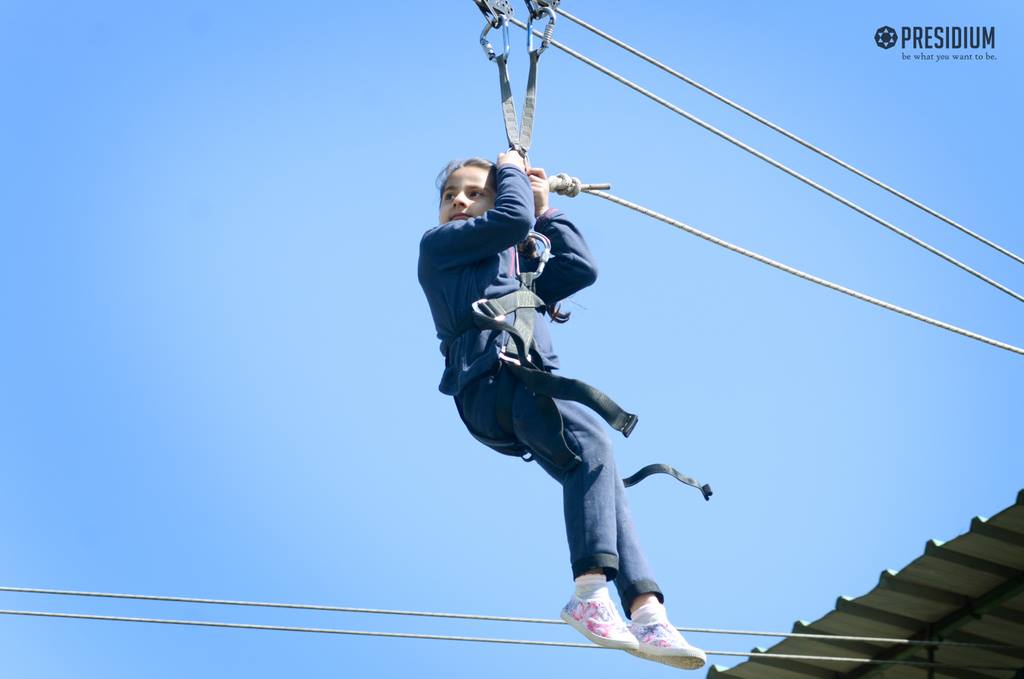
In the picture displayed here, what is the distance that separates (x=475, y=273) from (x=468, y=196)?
0.33 metres

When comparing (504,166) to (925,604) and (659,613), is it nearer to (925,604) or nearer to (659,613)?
(659,613)

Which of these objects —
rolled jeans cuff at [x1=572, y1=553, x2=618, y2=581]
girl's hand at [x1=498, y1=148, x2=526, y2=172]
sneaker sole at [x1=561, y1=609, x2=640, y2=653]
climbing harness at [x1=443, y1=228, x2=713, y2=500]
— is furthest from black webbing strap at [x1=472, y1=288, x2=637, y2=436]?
sneaker sole at [x1=561, y1=609, x2=640, y2=653]

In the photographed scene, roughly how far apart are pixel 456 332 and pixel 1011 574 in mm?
4187

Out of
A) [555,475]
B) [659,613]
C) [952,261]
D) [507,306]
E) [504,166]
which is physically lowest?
[659,613]

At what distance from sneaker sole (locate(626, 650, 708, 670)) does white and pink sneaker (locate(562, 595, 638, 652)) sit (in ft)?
0.21

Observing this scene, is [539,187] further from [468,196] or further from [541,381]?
[541,381]

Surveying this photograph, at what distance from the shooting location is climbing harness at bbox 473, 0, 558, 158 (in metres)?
6.16

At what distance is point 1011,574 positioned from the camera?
905cm

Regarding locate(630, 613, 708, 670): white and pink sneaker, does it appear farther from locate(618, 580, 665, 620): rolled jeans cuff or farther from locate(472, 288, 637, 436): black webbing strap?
locate(472, 288, 637, 436): black webbing strap

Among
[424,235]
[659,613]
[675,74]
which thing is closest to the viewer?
[659,613]

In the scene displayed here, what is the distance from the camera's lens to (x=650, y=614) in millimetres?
5812

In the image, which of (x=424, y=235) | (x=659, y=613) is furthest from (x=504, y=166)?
(x=659, y=613)

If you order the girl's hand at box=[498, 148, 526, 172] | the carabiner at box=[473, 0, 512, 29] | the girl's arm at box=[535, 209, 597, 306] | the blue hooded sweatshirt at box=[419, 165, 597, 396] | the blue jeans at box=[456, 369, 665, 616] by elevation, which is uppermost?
the carabiner at box=[473, 0, 512, 29]

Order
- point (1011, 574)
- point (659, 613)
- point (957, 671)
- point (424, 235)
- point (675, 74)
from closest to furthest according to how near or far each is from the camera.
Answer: point (659, 613) < point (424, 235) < point (675, 74) < point (1011, 574) < point (957, 671)
